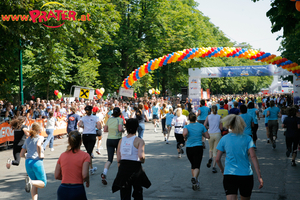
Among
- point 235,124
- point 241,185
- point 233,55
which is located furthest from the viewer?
point 233,55

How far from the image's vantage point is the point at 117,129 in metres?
7.47

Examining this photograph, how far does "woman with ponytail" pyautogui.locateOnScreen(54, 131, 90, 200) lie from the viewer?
3.84m

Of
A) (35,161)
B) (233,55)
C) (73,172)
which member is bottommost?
(35,161)

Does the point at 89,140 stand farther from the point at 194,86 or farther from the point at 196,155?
the point at 194,86

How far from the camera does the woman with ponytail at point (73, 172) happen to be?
384cm

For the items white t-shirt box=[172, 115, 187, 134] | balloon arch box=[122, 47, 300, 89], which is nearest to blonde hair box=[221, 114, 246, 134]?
white t-shirt box=[172, 115, 187, 134]

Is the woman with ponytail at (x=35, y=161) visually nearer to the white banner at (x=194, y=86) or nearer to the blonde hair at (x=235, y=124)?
the blonde hair at (x=235, y=124)

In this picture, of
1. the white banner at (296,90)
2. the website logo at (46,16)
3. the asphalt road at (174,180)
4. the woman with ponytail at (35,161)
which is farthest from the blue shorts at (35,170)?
the white banner at (296,90)

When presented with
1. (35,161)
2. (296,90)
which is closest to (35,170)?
(35,161)

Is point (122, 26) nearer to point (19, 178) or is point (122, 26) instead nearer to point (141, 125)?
point (141, 125)

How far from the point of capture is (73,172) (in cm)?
392

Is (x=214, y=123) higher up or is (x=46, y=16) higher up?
(x=46, y=16)

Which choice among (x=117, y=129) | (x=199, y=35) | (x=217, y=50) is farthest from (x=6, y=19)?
(x=199, y=35)

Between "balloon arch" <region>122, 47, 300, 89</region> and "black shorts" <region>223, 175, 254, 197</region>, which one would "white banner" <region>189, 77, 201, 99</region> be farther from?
"black shorts" <region>223, 175, 254, 197</region>
